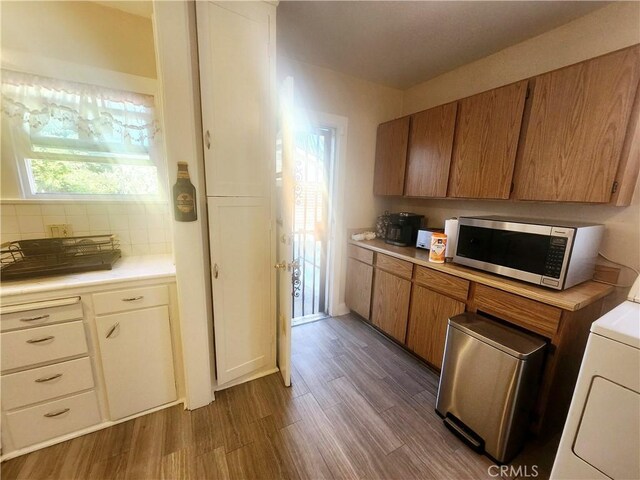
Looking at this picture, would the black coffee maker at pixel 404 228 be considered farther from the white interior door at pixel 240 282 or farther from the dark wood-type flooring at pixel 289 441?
the white interior door at pixel 240 282

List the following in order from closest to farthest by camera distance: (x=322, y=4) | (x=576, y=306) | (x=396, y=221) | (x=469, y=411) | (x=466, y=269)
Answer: (x=576, y=306), (x=469, y=411), (x=322, y=4), (x=466, y=269), (x=396, y=221)

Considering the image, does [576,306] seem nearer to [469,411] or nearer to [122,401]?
[469,411]

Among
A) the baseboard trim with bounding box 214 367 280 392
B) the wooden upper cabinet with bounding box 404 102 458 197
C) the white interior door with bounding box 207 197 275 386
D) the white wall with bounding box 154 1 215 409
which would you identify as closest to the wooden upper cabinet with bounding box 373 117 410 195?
the wooden upper cabinet with bounding box 404 102 458 197

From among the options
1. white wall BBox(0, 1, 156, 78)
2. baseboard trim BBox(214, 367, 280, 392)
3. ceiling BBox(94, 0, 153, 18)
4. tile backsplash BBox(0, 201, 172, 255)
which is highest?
ceiling BBox(94, 0, 153, 18)

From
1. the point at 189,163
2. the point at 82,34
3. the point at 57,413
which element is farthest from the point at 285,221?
the point at 82,34

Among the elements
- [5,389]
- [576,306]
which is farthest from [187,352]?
[576,306]

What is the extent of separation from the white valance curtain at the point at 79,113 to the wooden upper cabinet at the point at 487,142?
230cm

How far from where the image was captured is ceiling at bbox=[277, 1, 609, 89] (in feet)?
5.14

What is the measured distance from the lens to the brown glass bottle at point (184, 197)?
4.40 ft

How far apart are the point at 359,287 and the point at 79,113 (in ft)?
8.56

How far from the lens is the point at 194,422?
4.97 feet

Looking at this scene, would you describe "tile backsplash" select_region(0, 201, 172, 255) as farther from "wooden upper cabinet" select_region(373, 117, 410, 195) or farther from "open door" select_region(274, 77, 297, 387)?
"wooden upper cabinet" select_region(373, 117, 410, 195)

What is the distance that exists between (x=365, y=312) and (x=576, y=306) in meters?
1.68

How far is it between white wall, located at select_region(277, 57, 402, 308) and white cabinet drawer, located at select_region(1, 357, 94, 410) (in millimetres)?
2125
